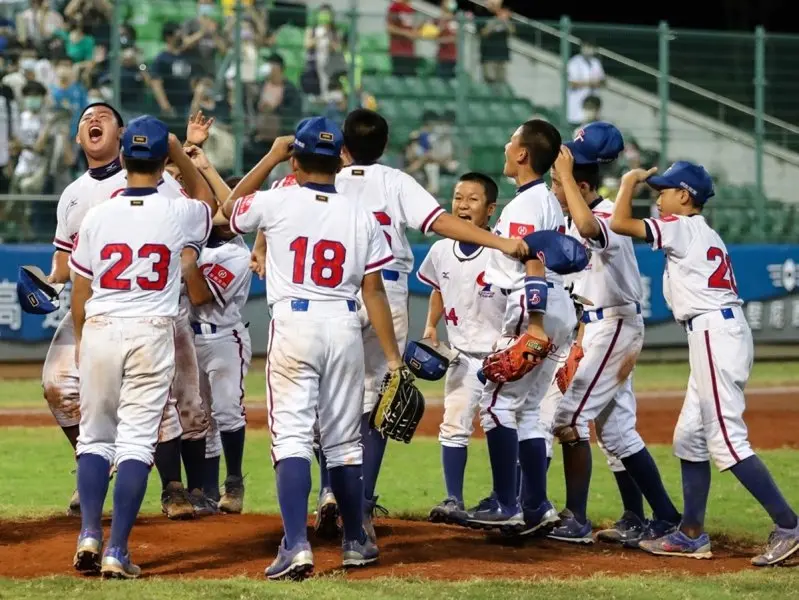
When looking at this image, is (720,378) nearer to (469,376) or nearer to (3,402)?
(469,376)

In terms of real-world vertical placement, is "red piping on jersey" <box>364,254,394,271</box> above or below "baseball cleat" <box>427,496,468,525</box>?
above

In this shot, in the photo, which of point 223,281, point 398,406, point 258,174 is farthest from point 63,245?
point 398,406

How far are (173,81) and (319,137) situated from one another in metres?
11.4

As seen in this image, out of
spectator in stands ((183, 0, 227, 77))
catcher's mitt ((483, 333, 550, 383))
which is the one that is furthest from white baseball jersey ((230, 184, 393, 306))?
spectator in stands ((183, 0, 227, 77))

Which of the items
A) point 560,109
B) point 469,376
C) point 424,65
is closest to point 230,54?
point 424,65

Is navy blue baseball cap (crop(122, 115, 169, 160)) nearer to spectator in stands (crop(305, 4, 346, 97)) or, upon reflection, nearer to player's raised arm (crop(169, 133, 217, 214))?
player's raised arm (crop(169, 133, 217, 214))

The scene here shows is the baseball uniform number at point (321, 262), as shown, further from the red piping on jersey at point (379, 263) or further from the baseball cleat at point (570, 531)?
the baseball cleat at point (570, 531)

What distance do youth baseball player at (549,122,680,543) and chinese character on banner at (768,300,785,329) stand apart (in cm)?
1170

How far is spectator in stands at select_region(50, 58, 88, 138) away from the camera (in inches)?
645

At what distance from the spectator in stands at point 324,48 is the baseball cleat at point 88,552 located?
1232 centimetres

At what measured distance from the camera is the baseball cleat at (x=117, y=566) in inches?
231

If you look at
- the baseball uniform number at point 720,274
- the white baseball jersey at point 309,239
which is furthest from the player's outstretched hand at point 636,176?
the white baseball jersey at point 309,239

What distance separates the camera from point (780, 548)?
672 cm

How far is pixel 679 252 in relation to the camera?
6.93 metres
